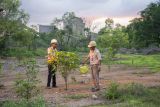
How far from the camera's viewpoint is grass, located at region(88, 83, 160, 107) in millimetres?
12172

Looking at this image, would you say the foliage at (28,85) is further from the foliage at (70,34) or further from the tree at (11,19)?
the foliage at (70,34)

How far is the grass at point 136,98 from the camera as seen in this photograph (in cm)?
1217

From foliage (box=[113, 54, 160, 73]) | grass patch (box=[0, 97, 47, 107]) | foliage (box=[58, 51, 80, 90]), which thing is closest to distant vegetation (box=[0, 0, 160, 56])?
foliage (box=[113, 54, 160, 73])

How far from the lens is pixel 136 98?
43.5 feet

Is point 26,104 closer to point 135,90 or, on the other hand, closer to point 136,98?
point 136,98

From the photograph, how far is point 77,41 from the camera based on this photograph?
69.6 metres

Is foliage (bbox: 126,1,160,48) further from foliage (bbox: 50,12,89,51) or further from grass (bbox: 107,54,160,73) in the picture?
foliage (bbox: 50,12,89,51)

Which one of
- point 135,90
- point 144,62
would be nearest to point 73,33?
point 144,62

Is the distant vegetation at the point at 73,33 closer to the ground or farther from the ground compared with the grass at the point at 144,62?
farther from the ground

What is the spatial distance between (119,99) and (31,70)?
3039mm

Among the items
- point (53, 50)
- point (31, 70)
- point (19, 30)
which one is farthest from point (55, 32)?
point (31, 70)

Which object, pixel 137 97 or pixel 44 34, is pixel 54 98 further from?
pixel 44 34

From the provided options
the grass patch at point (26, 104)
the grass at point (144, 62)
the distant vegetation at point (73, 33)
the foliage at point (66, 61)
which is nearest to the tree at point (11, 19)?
the distant vegetation at point (73, 33)

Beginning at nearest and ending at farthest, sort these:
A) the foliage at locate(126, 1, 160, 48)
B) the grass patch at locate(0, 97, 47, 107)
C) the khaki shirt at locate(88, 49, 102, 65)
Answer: the grass patch at locate(0, 97, 47, 107)
the khaki shirt at locate(88, 49, 102, 65)
the foliage at locate(126, 1, 160, 48)
